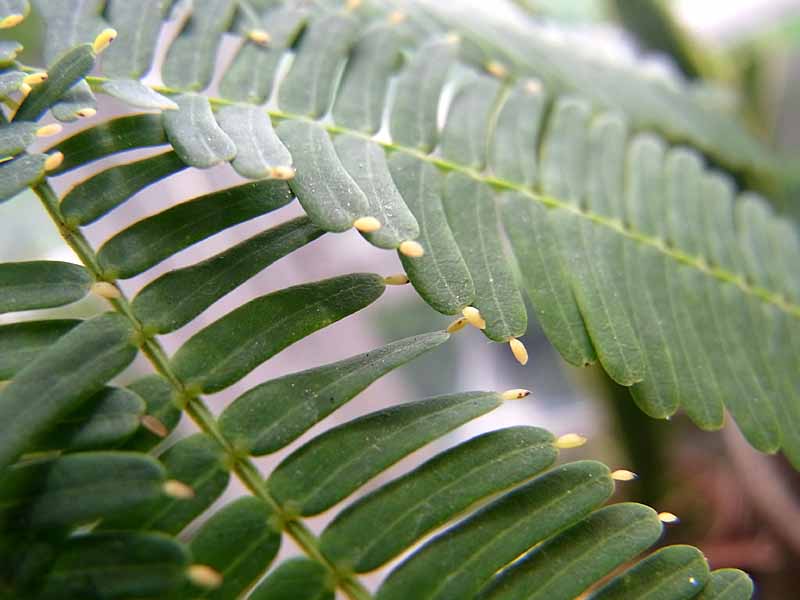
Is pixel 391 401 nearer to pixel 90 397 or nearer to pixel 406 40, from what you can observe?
pixel 406 40

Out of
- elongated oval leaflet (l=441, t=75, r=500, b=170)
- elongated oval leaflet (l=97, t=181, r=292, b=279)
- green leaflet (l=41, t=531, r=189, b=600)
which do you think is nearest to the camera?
green leaflet (l=41, t=531, r=189, b=600)

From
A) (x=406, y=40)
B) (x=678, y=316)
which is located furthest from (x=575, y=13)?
(x=678, y=316)

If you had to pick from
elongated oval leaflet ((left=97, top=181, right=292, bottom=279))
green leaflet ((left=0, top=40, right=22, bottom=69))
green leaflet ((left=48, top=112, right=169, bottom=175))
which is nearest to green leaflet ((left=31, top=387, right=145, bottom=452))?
elongated oval leaflet ((left=97, top=181, right=292, bottom=279))

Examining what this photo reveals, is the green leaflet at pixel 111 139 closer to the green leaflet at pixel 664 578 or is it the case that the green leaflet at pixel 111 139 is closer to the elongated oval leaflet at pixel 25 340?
the elongated oval leaflet at pixel 25 340

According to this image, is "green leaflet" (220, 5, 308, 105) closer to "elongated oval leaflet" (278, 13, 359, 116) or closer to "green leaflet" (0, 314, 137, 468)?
"elongated oval leaflet" (278, 13, 359, 116)

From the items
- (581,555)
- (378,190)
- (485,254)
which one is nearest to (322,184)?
(378,190)

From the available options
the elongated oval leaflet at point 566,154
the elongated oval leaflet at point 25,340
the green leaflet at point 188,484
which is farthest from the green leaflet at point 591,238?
the elongated oval leaflet at point 25,340
